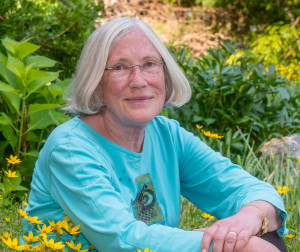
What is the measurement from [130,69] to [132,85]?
0.07 meters

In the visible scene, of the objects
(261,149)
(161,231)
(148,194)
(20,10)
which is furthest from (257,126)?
(161,231)

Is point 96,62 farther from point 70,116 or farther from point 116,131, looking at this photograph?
point 70,116

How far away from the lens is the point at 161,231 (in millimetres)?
1750

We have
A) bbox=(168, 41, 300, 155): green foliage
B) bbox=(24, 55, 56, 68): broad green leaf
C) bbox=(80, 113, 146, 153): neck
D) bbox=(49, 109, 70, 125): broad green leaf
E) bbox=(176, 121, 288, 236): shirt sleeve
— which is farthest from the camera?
bbox=(168, 41, 300, 155): green foliage

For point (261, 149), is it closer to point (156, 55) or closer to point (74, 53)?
point (74, 53)

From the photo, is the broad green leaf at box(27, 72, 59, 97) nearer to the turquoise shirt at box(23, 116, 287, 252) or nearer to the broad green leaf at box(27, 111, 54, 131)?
the broad green leaf at box(27, 111, 54, 131)

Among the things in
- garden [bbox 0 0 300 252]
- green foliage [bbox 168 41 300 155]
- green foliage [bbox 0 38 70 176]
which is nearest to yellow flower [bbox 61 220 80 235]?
garden [bbox 0 0 300 252]

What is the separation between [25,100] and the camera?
11.2ft

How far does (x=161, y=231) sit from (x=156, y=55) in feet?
2.46

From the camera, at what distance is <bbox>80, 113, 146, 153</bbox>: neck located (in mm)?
2135

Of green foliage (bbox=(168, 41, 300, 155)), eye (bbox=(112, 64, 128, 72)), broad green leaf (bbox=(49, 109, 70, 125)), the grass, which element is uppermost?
eye (bbox=(112, 64, 128, 72))

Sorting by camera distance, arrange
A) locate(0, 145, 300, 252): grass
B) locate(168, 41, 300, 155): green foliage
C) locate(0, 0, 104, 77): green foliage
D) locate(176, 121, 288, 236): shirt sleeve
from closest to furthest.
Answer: locate(176, 121, 288, 236): shirt sleeve → locate(0, 145, 300, 252): grass → locate(0, 0, 104, 77): green foliage → locate(168, 41, 300, 155): green foliage

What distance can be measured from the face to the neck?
3 cm

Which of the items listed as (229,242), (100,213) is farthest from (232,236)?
(100,213)
